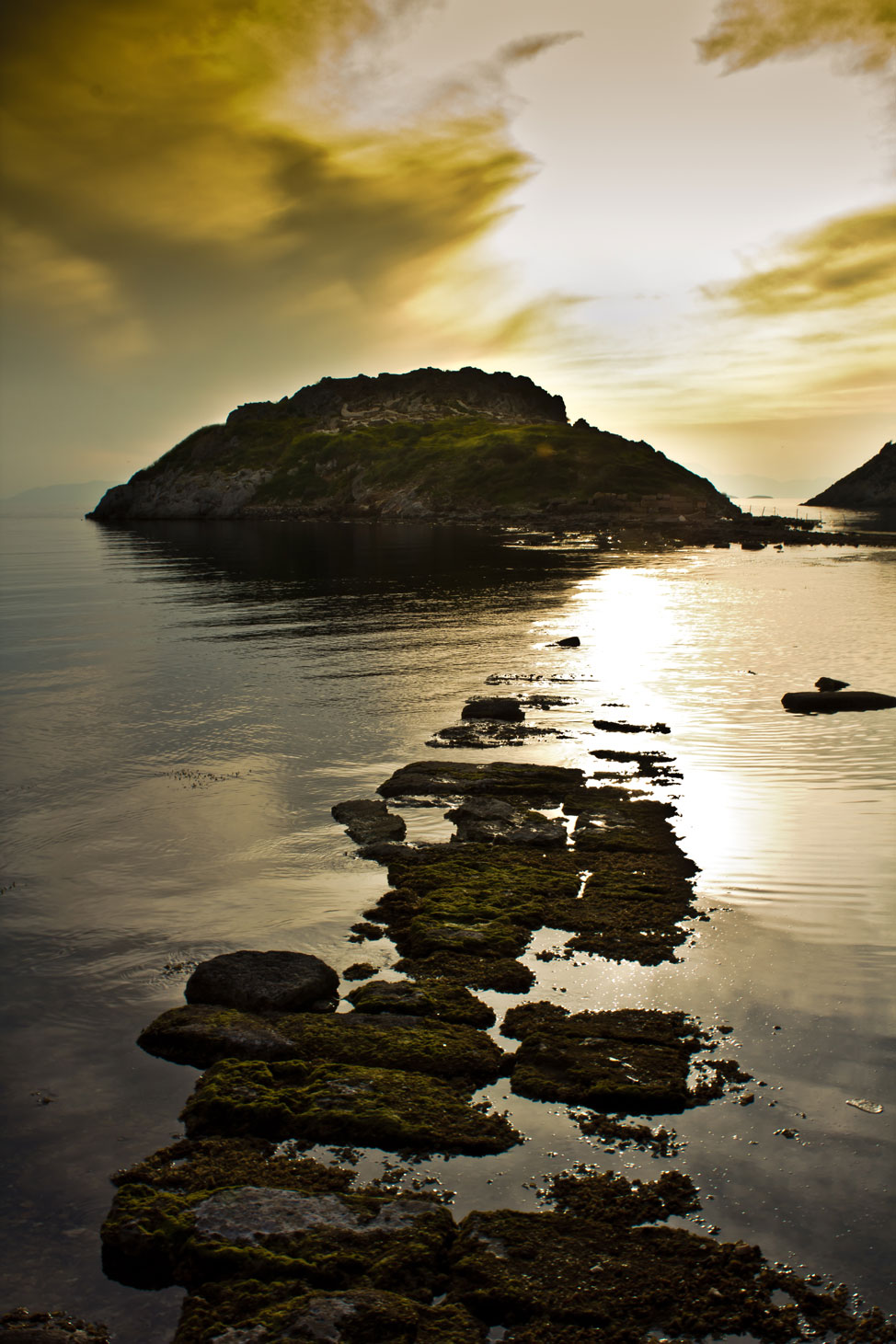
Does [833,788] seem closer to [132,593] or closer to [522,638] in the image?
[522,638]

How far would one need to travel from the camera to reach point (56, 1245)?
24.6 feet

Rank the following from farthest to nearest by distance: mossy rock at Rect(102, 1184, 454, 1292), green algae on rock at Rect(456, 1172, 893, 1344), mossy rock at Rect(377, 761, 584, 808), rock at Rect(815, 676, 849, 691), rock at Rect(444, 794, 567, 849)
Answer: rock at Rect(815, 676, 849, 691) < mossy rock at Rect(377, 761, 584, 808) < rock at Rect(444, 794, 567, 849) < mossy rock at Rect(102, 1184, 454, 1292) < green algae on rock at Rect(456, 1172, 893, 1344)

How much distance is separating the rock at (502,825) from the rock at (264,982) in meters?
5.78

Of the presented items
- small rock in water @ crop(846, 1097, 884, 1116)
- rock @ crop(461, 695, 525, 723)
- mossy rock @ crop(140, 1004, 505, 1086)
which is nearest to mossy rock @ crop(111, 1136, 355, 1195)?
mossy rock @ crop(140, 1004, 505, 1086)

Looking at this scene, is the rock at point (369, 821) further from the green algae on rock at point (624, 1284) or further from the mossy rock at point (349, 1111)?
the green algae on rock at point (624, 1284)

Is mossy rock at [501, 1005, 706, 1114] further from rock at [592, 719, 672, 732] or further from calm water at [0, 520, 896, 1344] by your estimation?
rock at [592, 719, 672, 732]

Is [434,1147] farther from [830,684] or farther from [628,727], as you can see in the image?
[830,684]

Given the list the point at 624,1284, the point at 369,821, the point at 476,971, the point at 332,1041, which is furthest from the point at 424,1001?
the point at 369,821

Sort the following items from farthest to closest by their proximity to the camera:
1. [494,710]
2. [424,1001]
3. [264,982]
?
1. [494,710]
2. [264,982]
3. [424,1001]

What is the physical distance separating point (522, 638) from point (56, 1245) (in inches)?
A: 1470

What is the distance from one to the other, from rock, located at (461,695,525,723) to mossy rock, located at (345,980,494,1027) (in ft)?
49.8

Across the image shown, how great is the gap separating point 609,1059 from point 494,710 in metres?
17.3

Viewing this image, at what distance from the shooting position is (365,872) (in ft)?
51.0

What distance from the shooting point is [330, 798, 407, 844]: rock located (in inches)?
670
